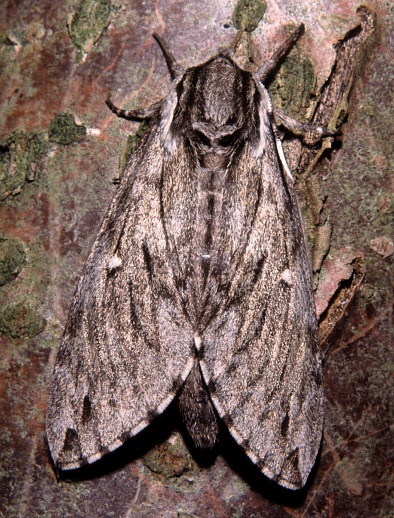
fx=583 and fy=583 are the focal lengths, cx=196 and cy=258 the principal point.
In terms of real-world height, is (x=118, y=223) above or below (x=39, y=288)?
above

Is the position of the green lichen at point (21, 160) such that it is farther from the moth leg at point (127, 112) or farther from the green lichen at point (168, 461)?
the green lichen at point (168, 461)

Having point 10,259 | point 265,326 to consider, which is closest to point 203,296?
point 265,326

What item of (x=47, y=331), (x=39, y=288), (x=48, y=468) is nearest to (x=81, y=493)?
(x=48, y=468)

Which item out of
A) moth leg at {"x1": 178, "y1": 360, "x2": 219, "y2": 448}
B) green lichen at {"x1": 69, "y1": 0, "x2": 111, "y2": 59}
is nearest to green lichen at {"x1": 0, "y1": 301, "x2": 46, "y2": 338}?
moth leg at {"x1": 178, "y1": 360, "x2": 219, "y2": 448}

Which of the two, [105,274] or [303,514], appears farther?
[105,274]

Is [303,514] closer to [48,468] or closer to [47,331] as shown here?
[48,468]

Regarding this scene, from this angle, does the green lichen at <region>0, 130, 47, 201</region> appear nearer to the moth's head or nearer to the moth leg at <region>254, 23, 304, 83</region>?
the moth's head
